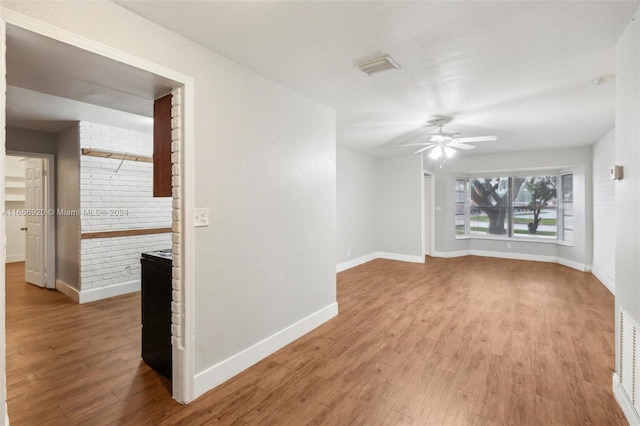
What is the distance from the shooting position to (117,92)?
7.38 ft

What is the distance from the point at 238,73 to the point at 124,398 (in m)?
2.54

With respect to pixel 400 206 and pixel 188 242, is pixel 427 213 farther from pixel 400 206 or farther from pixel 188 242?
pixel 188 242

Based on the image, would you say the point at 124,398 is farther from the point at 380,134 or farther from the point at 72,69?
the point at 380,134

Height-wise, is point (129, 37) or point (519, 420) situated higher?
point (129, 37)

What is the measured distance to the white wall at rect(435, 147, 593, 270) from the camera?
6027 mm

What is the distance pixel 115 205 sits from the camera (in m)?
4.49

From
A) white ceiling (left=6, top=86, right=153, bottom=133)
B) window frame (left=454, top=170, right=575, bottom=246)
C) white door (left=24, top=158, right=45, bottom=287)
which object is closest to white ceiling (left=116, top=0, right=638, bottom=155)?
white ceiling (left=6, top=86, right=153, bottom=133)

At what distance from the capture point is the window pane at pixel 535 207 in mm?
6996

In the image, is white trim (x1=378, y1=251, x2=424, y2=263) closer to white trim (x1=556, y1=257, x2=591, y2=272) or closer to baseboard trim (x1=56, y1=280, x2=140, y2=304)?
white trim (x1=556, y1=257, x2=591, y2=272)

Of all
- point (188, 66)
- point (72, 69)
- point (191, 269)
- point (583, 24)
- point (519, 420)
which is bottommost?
point (519, 420)

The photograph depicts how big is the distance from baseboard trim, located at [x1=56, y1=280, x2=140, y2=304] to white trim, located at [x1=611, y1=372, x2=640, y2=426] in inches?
216

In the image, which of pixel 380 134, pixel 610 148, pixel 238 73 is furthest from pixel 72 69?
pixel 610 148

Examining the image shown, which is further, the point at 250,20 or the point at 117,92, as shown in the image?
the point at 117,92

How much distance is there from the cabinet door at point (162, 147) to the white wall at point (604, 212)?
579 cm
